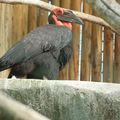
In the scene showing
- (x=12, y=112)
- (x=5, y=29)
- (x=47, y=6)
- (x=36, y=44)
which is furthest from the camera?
(x=5, y=29)

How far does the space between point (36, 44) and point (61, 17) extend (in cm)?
76

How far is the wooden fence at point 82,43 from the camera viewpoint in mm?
4492

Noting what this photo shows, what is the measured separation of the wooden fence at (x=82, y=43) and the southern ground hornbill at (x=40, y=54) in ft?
2.43

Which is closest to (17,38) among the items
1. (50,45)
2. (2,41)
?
(2,41)

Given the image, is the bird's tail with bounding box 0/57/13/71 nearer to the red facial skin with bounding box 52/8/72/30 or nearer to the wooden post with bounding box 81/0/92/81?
the red facial skin with bounding box 52/8/72/30

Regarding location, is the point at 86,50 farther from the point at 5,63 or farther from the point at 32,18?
the point at 5,63

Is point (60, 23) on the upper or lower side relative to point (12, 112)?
upper

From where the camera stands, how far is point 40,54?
3514mm

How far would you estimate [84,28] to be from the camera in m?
4.66

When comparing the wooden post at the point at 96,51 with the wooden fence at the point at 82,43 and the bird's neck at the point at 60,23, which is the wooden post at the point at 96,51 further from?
the bird's neck at the point at 60,23

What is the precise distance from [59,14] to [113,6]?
5.23 feet

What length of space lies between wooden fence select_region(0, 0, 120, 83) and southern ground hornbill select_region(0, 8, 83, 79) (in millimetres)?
741

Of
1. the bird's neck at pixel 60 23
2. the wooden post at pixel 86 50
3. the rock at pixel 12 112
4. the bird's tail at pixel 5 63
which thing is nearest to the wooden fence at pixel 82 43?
the wooden post at pixel 86 50

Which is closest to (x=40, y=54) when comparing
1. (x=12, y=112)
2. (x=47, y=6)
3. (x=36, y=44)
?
(x=36, y=44)
